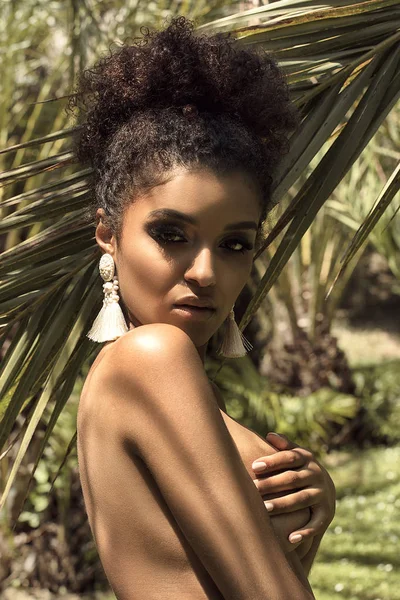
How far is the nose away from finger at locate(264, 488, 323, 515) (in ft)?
1.44

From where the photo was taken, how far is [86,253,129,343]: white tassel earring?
1.85 metres

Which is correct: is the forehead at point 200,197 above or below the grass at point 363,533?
above

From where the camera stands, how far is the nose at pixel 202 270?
176 centimetres

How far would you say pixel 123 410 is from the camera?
5.59 ft

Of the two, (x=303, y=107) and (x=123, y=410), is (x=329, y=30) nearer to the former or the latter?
(x=303, y=107)

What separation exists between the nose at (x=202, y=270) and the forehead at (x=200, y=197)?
6 centimetres

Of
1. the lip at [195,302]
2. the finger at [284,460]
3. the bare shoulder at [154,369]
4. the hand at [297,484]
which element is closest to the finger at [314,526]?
the hand at [297,484]

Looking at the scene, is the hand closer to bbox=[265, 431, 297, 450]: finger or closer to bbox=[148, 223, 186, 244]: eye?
bbox=[265, 431, 297, 450]: finger

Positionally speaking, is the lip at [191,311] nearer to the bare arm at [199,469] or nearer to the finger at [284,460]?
the bare arm at [199,469]

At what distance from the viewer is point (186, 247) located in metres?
1.79

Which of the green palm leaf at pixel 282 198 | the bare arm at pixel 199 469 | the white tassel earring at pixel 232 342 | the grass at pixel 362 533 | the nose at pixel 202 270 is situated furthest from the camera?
the grass at pixel 362 533

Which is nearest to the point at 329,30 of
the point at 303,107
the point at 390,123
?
the point at 303,107

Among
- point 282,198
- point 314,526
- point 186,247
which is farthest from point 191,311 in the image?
point 282,198

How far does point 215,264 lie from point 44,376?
99 centimetres
